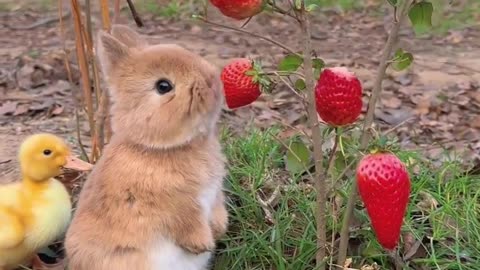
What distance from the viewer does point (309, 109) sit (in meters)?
1.95

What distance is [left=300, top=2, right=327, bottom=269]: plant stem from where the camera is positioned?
1.88 metres

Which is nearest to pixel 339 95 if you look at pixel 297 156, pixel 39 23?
pixel 297 156

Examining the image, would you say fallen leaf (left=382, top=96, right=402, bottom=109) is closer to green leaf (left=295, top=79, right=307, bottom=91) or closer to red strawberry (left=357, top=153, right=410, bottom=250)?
green leaf (left=295, top=79, right=307, bottom=91)

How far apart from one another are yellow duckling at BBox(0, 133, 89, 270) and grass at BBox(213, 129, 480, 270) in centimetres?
50

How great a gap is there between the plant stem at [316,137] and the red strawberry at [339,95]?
0.05 meters

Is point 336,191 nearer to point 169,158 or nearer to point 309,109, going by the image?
point 309,109

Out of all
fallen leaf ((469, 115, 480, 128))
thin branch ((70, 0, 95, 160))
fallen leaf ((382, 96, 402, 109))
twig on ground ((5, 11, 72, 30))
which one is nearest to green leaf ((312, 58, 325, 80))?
thin branch ((70, 0, 95, 160))

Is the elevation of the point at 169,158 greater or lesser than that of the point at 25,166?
greater

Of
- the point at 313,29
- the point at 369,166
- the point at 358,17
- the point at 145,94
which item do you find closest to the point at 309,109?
the point at 369,166

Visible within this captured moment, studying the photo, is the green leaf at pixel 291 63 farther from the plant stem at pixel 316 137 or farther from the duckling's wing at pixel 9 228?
the duckling's wing at pixel 9 228

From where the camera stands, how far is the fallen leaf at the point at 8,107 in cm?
397

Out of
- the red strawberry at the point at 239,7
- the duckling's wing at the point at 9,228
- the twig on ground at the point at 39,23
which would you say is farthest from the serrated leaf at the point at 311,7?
the twig on ground at the point at 39,23

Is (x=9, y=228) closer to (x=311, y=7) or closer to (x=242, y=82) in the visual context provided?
(x=242, y=82)

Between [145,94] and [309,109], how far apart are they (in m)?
0.38
